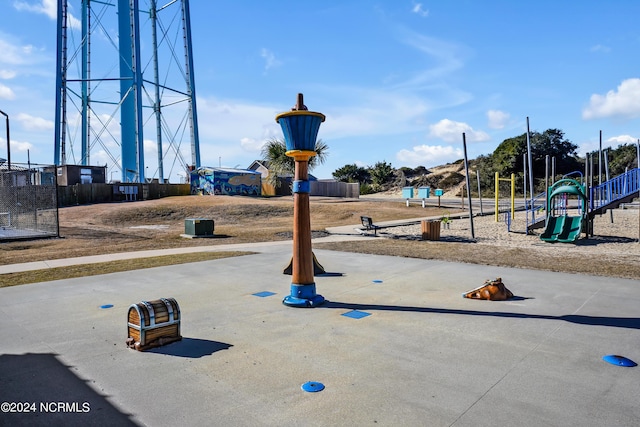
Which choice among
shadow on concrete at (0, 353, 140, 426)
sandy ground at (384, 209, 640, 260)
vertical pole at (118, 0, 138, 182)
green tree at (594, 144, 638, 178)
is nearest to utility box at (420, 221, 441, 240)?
sandy ground at (384, 209, 640, 260)

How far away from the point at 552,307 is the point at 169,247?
11.6 metres

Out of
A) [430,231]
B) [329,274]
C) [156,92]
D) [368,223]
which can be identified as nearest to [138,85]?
[156,92]

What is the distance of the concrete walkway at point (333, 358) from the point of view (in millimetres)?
3479

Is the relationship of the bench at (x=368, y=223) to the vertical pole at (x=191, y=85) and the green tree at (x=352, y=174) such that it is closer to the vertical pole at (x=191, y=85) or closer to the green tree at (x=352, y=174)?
→ the vertical pole at (x=191, y=85)

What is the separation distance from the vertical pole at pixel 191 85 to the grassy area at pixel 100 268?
47051mm

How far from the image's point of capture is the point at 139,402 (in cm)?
364

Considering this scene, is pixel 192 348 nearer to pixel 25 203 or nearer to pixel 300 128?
pixel 300 128

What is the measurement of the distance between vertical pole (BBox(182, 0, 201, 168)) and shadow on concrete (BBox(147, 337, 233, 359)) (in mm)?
54268

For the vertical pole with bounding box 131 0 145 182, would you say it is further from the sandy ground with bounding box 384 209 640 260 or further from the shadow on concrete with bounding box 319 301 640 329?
the shadow on concrete with bounding box 319 301 640 329

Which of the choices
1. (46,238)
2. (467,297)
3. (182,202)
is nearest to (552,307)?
(467,297)

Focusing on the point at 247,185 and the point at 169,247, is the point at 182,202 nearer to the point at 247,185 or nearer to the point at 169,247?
the point at 247,185

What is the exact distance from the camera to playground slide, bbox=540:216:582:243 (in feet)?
50.5

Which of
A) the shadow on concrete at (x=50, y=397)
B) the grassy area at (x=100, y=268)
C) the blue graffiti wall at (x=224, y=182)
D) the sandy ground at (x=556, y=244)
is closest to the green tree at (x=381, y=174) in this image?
the blue graffiti wall at (x=224, y=182)

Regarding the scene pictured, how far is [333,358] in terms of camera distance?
4.59 metres
